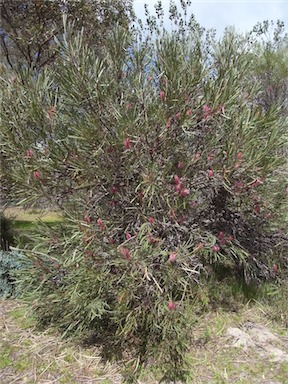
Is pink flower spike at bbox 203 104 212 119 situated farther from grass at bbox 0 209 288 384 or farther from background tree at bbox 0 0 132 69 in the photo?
background tree at bbox 0 0 132 69

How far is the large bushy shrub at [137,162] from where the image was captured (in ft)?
7.73

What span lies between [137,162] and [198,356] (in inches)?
61.5

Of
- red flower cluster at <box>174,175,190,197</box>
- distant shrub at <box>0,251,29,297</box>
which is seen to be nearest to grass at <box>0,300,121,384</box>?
distant shrub at <box>0,251,29,297</box>

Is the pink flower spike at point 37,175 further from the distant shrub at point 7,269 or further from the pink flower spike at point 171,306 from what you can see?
the distant shrub at point 7,269

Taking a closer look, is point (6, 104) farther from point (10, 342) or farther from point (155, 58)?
point (10, 342)

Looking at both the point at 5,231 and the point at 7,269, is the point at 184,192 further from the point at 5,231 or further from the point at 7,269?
the point at 5,231

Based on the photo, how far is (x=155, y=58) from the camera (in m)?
2.65

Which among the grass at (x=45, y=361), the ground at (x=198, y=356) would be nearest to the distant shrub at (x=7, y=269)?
the ground at (x=198, y=356)

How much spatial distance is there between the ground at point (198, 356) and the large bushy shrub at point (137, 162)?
0.59 ft

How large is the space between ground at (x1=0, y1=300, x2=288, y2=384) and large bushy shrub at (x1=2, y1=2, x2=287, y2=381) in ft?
0.59

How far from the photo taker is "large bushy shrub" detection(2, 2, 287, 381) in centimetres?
236

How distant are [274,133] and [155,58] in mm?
1063

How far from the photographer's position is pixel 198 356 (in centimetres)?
264

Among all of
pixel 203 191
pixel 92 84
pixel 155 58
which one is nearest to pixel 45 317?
pixel 203 191
